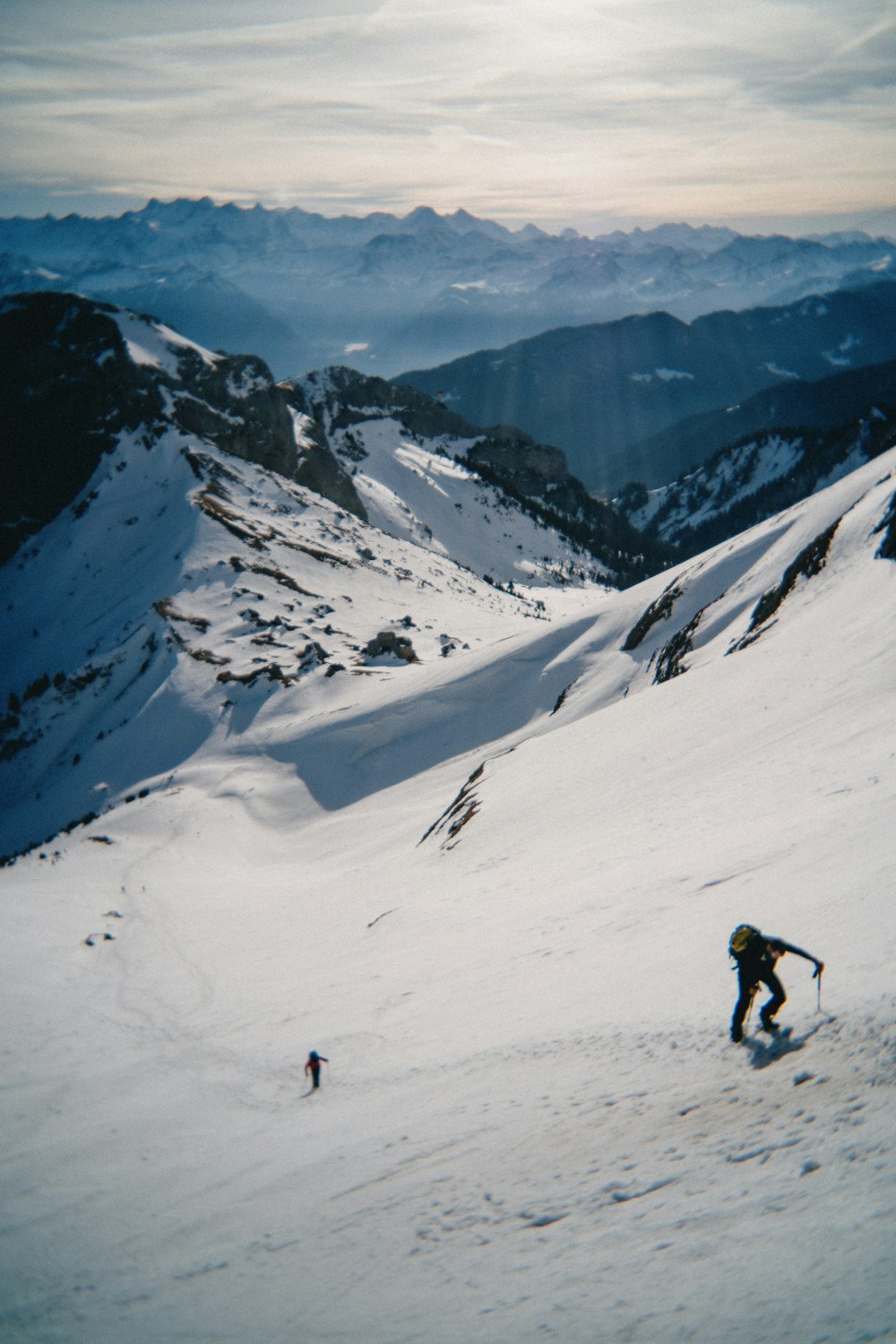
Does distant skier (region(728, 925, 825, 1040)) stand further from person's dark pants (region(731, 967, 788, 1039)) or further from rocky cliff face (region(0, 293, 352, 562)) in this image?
rocky cliff face (region(0, 293, 352, 562))

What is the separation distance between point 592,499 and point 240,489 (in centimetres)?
11309

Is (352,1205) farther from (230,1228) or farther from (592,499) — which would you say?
(592,499)

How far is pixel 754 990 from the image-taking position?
743 centimetres

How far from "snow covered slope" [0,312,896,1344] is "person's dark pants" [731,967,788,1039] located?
218 millimetres

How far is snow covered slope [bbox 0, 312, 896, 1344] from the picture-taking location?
590 cm

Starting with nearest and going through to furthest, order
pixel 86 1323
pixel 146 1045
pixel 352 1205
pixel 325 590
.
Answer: pixel 86 1323
pixel 352 1205
pixel 146 1045
pixel 325 590

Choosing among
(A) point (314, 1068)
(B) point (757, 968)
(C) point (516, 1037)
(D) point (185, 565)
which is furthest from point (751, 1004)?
Answer: (D) point (185, 565)

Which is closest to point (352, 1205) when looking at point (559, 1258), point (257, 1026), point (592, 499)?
point (559, 1258)

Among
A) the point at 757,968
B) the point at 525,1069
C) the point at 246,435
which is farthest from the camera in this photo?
the point at 246,435

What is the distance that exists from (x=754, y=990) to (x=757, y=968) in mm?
270

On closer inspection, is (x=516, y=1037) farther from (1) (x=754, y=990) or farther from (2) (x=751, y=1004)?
(1) (x=754, y=990)

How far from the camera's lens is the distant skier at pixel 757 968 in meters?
7.33

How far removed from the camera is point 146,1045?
13938 millimetres

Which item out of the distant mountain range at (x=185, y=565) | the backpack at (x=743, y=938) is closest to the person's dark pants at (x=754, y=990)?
the backpack at (x=743, y=938)
